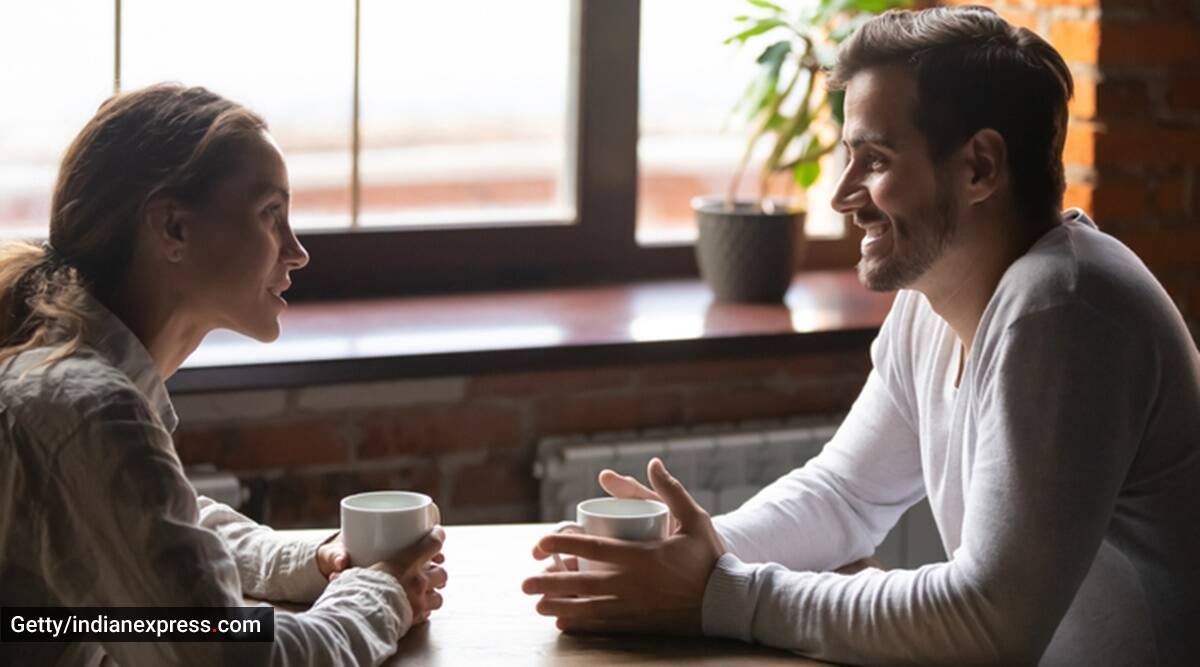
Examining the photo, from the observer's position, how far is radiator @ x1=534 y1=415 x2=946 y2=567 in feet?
8.57

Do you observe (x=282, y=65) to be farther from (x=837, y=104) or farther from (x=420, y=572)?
(x=420, y=572)

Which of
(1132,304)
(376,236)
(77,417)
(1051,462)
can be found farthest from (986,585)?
(376,236)

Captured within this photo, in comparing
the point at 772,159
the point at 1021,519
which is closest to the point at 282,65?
the point at 772,159

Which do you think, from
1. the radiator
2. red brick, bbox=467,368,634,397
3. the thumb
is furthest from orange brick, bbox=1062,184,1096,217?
the thumb

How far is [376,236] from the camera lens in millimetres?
2771

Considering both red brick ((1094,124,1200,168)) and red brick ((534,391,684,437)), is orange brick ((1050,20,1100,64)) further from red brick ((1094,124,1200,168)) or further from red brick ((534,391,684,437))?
red brick ((534,391,684,437))

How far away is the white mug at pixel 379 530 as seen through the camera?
155cm

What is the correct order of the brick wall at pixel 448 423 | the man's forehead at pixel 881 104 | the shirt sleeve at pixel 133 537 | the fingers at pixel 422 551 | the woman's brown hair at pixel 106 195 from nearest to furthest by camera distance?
the shirt sleeve at pixel 133 537 → the woman's brown hair at pixel 106 195 → the fingers at pixel 422 551 → the man's forehead at pixel 881 104 → the brick wall at pixel 448 423

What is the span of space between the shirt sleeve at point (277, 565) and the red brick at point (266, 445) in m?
0.78

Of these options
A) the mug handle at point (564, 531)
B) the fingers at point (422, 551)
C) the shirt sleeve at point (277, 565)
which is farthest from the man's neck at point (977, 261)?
the shirt sleeve at point (277, 565)

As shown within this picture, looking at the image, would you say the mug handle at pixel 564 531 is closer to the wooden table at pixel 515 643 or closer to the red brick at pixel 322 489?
the wooden table at pixel 515 643

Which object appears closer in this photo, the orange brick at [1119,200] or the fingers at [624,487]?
the fingers at [624,487]

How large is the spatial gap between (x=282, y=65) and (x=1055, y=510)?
1651mm

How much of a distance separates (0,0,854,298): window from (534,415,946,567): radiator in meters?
0.40
